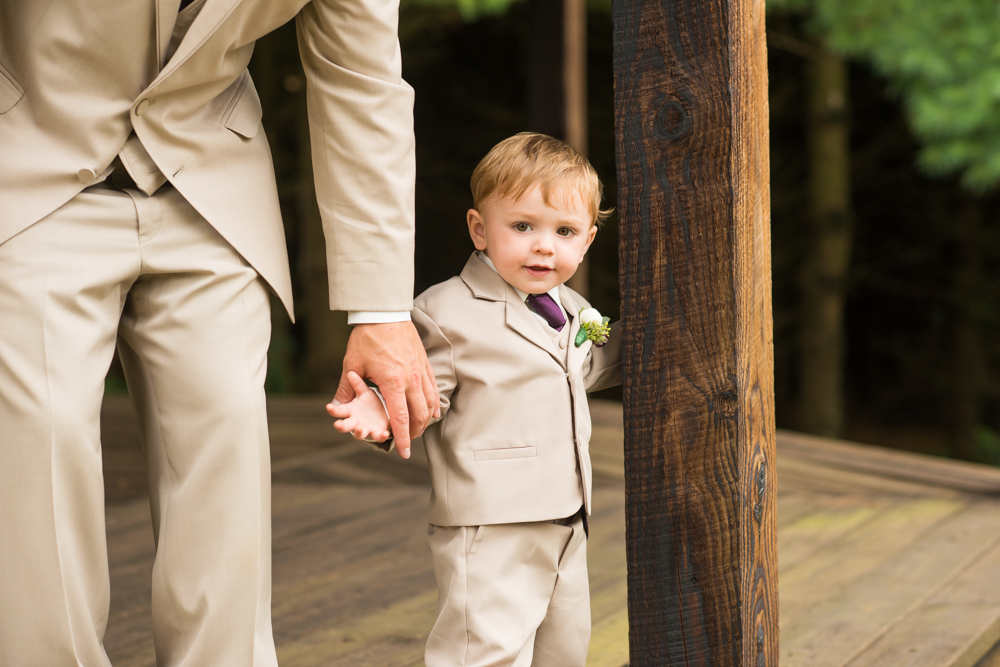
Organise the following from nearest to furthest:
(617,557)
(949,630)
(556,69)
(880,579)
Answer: (949,630) → (880,579) → (617,557) → (556,69)

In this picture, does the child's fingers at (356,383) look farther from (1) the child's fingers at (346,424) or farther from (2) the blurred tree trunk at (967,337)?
(2) the blurred tree trunk at (967,337)

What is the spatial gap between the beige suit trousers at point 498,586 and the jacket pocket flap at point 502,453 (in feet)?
0.33

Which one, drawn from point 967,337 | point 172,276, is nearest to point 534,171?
point 172,276

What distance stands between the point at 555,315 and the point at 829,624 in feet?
3.77

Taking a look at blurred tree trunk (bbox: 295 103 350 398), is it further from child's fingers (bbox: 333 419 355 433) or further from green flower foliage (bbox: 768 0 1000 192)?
child's fingers (bbox: 333 419 355 433)

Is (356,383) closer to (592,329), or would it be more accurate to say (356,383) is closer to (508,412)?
(508,412)

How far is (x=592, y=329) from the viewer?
1.57 metres

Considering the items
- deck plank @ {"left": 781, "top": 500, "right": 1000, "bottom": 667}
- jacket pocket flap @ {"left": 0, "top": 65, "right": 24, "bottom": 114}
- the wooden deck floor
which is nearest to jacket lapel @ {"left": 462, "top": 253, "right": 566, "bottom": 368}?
jacket pocket flap @ {"left": 0, "top": 65, "right": 24, "bottom": 114}

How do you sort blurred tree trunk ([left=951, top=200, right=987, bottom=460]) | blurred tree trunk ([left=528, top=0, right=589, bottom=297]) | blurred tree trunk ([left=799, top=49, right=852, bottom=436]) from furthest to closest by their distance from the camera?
blurred tree trunk ([left=951, top=200, right=987, bottom=460]), blurred tree trunk ([left=799, top=49, right=852, bottom=436]), blurred tree trunk ([left=528, top=0, right=589, bottom=297])

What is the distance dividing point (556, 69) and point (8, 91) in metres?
2.96

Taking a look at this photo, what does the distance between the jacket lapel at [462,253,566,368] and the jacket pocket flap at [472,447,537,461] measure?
143 millimetres

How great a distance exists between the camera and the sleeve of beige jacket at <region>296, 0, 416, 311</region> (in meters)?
1.33

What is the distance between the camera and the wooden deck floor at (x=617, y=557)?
218 centimetres

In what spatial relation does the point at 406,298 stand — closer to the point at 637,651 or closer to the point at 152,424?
the point at 152,424
